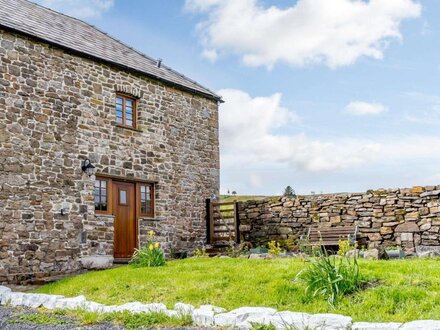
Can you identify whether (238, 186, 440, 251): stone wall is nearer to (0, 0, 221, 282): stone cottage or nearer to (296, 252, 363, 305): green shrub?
(0, 0, 221, 282): stone cottage

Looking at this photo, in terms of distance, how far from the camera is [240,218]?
18.7 meters

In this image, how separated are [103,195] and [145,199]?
1676 millimetres

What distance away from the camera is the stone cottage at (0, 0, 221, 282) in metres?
12.8

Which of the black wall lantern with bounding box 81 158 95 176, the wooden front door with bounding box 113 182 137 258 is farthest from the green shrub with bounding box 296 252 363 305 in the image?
the wooden front door with bounding box 113 182 137 258

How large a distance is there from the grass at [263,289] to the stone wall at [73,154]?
105 inches

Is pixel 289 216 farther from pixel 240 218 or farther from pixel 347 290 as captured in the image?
pixel 347 290

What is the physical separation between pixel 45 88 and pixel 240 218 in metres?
8.39

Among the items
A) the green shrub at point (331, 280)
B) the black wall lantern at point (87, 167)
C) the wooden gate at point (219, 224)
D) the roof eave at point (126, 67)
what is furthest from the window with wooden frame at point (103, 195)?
the green shrub at point (331, 280)

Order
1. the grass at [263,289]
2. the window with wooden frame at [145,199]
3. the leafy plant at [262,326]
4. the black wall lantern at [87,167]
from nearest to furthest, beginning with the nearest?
1. the leafy plant at [262,326]
2. the grass at [263,289]
3. the black wall lantern at [87,167]
4. the window with wooden frame at [145,199]

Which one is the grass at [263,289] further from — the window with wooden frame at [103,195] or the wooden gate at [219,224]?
the wooden gate at [219,224]

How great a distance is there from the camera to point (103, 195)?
14922 millimetres

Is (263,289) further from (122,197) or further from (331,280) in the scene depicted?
(122,197)

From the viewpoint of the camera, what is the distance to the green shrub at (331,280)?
6871 millimetres

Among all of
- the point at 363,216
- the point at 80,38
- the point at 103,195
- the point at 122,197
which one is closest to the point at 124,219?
the point at 122,197
